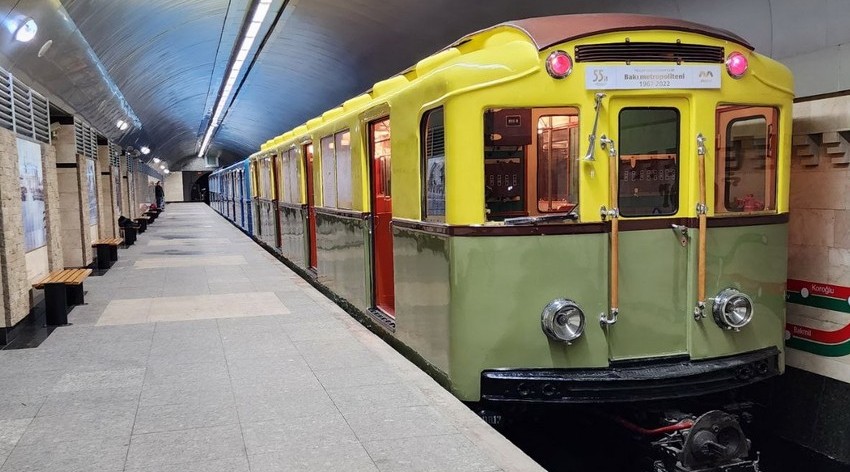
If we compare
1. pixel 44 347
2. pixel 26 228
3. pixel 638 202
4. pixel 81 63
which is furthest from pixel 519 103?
pixel 81 63

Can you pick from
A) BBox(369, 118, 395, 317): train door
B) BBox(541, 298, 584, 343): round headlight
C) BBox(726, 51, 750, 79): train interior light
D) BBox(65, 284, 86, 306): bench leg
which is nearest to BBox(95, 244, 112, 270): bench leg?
BBox(65, 284, 86, 306): bench leg

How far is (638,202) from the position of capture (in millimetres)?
4762

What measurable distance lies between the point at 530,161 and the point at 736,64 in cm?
160

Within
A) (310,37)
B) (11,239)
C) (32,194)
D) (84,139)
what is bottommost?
(11,239)

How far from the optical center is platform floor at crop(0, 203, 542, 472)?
3969mm

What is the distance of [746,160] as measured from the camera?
4.96 m

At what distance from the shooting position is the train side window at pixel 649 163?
4723 millimetres

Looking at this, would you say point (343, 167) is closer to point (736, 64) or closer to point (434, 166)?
point (434, 166)

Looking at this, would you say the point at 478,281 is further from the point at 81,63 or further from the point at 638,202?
the point at 81,63

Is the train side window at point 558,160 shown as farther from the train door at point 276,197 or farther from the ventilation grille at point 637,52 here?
the train door at point 276,197

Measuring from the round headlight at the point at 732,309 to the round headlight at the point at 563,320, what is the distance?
1.02m

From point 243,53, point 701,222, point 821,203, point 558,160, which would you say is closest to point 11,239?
point 558,160

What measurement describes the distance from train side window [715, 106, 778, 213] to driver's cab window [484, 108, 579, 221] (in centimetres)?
110

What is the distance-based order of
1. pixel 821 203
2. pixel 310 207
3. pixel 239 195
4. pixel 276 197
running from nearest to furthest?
pixel 821 203 < pixel 310 207 < pixel 276 197 < pixel 239 195
